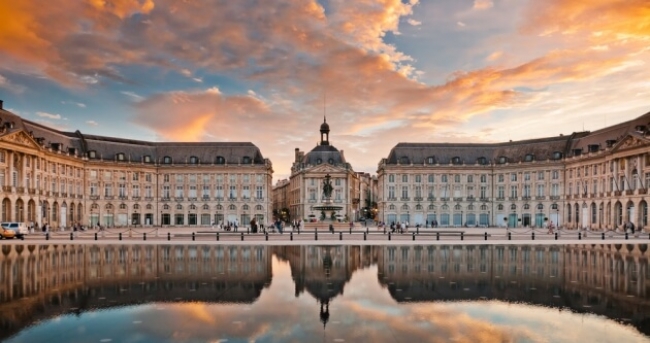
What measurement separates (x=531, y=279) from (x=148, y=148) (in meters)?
99.1

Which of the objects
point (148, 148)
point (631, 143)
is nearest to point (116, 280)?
point (631, 143)

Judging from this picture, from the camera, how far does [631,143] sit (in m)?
75.1

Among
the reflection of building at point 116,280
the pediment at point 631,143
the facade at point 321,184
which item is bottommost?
Answer: the reflection of building at point 116,280

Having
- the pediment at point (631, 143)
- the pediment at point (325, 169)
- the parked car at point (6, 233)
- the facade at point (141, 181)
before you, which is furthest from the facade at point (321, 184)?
the parked car at point (6, 233)

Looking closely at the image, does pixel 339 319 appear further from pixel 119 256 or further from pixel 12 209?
pixel 12 209

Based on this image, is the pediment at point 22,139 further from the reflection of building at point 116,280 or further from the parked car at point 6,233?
the reflection of building at point 116,280

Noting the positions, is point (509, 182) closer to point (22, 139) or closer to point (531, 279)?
point (22, 139)

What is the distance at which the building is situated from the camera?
85.8 metres

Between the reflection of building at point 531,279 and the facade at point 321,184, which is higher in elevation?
the facade at point 321,184

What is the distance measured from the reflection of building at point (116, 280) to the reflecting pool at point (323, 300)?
0.19 feet

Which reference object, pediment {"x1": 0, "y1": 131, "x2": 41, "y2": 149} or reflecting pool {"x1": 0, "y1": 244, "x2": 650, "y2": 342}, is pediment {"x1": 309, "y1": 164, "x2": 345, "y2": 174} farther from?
reflecting pool {"x1": 0, "y1": 244, "x2": 650, "y2": 342}

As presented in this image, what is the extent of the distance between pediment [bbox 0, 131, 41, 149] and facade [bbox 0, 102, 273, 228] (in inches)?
32.9

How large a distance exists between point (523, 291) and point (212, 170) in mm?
96327

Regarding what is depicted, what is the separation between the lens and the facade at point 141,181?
85.9m
